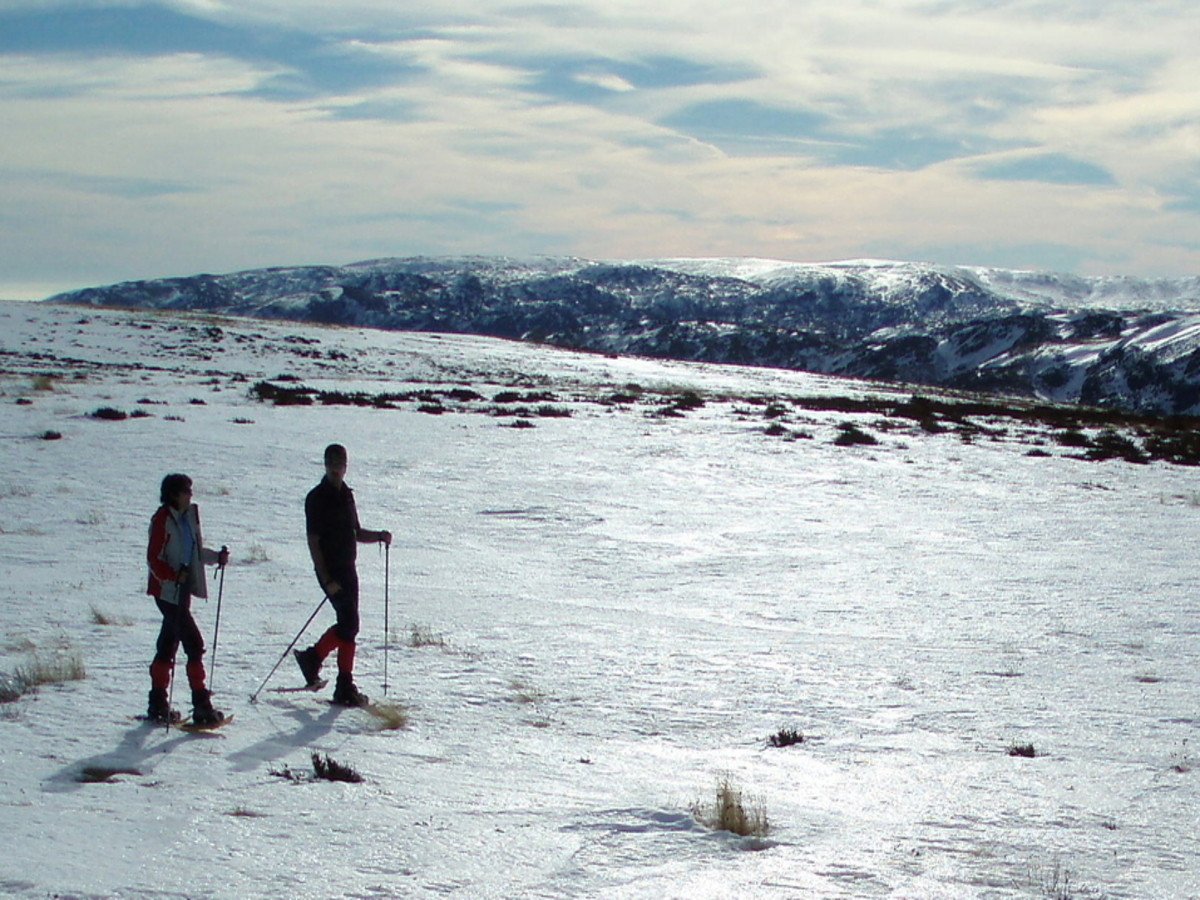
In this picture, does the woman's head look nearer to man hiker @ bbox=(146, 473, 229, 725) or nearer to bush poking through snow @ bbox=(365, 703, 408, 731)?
man hiker @ bbox=(146, 473, 229, 725)

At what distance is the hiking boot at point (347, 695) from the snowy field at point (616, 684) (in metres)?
0.09

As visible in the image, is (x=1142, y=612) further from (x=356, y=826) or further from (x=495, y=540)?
(x=356, y=826)

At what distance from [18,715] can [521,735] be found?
3151 mm

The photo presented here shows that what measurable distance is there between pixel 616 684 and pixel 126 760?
364 cm

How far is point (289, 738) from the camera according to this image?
20.7ft

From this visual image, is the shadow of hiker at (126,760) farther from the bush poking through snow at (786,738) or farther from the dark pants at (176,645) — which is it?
the bush poking through snow at (786,738)

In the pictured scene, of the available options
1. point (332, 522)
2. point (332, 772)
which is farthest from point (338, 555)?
point (332, 772)

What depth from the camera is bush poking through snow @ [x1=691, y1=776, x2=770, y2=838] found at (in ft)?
17.2

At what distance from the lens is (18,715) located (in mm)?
6289

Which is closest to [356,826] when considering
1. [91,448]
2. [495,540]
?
[495,540]

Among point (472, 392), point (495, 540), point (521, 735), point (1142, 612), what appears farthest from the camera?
point (472, 392)

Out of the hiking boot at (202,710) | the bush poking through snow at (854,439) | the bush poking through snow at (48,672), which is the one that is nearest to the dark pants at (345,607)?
the hiking boot at (202,710)

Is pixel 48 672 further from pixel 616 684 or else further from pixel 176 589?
pixel 616 684

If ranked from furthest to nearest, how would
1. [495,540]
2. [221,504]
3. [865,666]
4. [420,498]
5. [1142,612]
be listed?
[420,498]
[221,504]
[495,540]
[1142,612]
[865,666]
